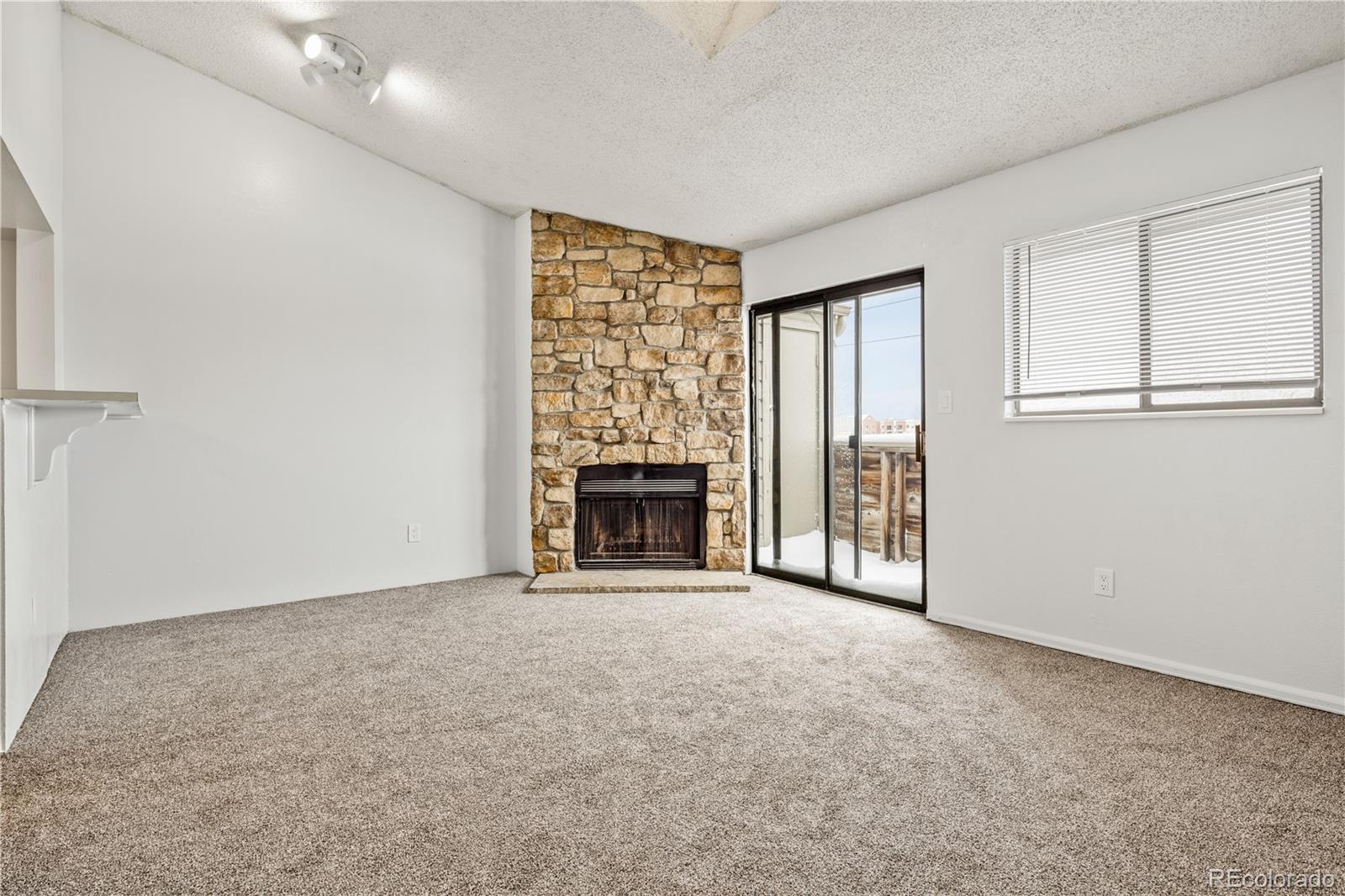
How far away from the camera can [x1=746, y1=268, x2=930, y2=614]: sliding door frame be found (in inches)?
150

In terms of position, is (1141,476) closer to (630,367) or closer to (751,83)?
(751,83)

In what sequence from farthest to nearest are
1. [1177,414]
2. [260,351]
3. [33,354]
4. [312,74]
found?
[260,351] < [312,74] < [33,354] < [1177,414]

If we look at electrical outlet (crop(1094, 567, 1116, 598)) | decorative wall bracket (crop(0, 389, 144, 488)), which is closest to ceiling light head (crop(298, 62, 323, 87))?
decorative wall bracket (crop(0, 389, 144, 488))

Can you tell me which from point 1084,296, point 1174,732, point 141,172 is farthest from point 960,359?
point 141,172

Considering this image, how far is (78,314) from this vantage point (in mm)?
3463

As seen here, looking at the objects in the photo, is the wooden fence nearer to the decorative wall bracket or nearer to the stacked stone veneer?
the stacked stone veneer

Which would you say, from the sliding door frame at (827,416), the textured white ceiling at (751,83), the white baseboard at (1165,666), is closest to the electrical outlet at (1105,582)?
the white baseboard at (1165,666)

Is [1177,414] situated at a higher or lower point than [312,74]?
lower

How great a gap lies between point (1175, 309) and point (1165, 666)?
4.67 ft

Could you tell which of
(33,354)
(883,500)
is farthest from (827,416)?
(33,354)

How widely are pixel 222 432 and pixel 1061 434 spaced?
4302 mm

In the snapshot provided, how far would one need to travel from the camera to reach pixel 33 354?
314cm

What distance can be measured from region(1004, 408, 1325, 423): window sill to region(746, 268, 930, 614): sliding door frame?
649 mm

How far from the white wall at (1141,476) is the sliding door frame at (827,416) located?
0.30 ft
